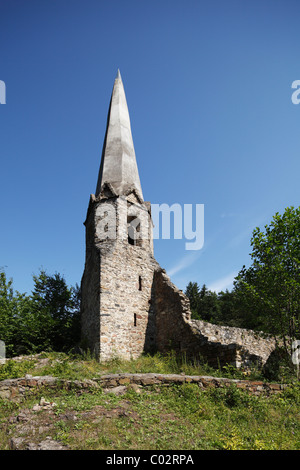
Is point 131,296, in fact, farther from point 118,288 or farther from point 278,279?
point 278,279

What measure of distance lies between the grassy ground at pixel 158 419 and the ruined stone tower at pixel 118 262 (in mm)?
3436

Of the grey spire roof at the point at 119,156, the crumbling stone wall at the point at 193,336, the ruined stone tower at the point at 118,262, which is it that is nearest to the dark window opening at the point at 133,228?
the ruined stone tower at the point at 118,262

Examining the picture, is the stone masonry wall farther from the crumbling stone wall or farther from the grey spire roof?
the grey spire roof

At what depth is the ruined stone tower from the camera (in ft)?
40.5

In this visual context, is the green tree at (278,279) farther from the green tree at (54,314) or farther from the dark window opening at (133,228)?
the green tree at (54,314)

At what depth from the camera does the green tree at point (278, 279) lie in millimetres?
11273

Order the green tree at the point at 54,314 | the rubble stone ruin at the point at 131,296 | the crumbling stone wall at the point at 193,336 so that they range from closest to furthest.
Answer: the crumbling stone wall at the point at 193,336, the rubble stone ruin at the point at 131,296, the green tree at the point at 54,314

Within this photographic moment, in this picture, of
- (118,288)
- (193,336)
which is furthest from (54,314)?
(193,336)

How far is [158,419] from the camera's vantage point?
A: 6.57 metres

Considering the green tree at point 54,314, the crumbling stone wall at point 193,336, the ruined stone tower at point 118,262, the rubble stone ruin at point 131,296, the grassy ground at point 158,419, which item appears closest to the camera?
the grassy ground at point 158,419

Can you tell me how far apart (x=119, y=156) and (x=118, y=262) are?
23.0 feet

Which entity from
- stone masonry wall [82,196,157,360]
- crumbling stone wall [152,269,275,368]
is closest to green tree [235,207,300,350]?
crumbling stone wall [152,269,275,368]

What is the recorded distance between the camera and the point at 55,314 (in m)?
16.8

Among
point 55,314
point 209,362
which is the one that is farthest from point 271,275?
point 55,314
